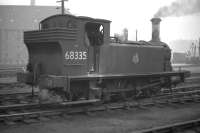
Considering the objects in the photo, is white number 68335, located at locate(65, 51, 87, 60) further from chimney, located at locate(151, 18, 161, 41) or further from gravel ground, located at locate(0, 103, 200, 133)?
chimney, located at locate(151, 18, 161, 41)

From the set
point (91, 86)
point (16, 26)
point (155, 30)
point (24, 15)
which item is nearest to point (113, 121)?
point (91, 86)

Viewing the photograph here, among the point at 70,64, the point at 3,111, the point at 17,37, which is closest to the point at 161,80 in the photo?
the point at 70,64

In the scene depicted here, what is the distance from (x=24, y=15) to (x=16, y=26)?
10.9ft

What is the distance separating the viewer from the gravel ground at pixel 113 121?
7309 mm

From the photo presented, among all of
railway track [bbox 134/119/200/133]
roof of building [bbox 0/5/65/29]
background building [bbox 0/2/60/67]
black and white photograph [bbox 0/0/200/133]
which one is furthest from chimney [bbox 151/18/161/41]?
roof of building [bbox 0/5/65/29]

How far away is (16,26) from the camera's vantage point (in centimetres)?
5650

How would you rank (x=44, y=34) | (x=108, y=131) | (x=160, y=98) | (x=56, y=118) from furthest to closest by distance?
(x=160, y=98)
(x=44, y=34)
(x=56, y=118)
(x=108, y=131)

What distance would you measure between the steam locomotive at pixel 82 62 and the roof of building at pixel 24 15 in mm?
48062

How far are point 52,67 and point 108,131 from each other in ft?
11.1

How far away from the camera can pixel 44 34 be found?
910cm

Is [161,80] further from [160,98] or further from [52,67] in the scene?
[52,67]

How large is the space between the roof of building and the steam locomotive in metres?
48.1

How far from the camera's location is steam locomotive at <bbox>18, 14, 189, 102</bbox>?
9.01 meters

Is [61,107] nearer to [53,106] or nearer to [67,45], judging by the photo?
[53,106]
